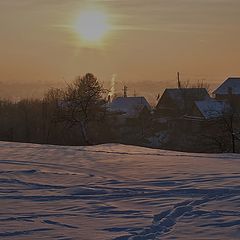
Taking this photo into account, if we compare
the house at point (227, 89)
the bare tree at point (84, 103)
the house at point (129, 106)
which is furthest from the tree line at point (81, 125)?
the house at point (227, 89)

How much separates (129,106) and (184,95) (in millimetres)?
9519

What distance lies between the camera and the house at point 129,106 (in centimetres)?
8241

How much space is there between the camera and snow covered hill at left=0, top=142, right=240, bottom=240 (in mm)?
8141

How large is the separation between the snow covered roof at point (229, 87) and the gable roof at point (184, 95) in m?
2.75

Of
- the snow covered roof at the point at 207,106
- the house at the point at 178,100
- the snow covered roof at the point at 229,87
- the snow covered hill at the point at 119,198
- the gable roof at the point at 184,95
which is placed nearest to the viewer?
the snow covered hill at the point at 119,198

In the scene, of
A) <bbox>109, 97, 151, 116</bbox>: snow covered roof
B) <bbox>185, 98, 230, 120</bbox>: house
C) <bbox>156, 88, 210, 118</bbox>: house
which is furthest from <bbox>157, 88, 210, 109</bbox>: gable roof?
<bbox>185, 98, 230, 120</bbox>: house

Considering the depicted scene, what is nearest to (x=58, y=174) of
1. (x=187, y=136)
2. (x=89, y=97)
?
(x=89, y=97)

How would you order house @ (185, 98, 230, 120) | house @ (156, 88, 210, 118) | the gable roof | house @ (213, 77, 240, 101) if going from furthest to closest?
house @ (213, 77, 240, 101), the gable roof, house @ (156, 88, 210, 118), house @ (185, 98, 230, 120)

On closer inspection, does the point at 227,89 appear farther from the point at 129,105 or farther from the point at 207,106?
the point at 207,106

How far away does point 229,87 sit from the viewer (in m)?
84.4

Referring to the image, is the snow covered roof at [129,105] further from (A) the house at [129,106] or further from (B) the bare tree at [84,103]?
(B) the bare tree at [84,103]

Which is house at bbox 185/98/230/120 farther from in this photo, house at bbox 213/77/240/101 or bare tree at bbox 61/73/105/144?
bare tree at bbox 61/73/105/144

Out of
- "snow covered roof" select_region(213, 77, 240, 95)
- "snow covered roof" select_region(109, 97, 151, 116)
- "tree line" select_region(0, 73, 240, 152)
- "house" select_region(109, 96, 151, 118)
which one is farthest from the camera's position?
"snow covered roof" select_region(213, 77, 240, 95)

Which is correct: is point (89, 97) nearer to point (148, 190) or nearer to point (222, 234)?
point (148, 190)
